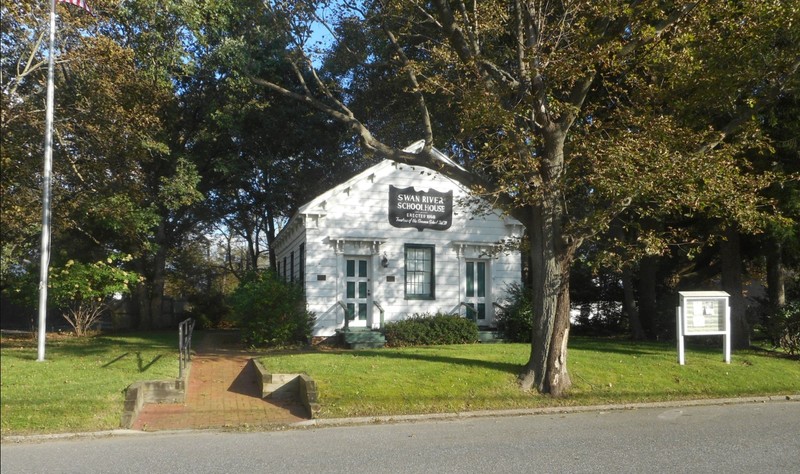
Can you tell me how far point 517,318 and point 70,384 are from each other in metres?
12.0

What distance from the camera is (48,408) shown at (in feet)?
30.5

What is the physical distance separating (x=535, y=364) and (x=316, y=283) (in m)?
8.15

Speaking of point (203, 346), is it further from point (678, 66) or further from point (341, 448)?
point (678, 66)

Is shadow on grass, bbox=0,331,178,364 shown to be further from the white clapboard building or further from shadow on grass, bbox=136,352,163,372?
the white clapboard building

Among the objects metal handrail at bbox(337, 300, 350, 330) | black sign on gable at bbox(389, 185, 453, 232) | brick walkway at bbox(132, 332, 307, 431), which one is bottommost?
brick walkway at bbox(132, 332, 307, 431)

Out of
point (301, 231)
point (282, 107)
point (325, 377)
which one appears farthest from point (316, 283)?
point (282, 107)

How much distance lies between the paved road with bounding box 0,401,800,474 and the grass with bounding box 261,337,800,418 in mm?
848

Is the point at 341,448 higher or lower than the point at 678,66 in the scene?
lower

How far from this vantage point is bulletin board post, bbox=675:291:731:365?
1481cm

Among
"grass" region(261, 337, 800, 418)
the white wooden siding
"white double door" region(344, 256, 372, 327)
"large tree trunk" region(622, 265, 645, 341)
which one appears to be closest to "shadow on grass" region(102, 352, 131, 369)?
"grass" region(261, 337, 800, 418)

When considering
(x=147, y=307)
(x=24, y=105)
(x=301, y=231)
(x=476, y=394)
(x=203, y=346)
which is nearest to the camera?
(x=476, y=394)

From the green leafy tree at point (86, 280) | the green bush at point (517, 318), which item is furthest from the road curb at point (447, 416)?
the green leafy tree at point (86, 280)

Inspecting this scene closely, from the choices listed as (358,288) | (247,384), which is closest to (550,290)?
(247,384)

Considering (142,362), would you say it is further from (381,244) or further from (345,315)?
(381,244)
